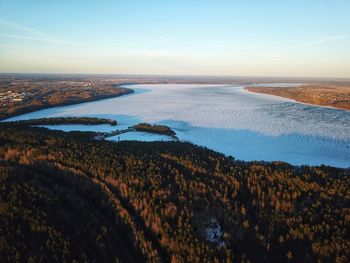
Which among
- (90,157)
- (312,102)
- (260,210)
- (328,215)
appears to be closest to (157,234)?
(260,210)

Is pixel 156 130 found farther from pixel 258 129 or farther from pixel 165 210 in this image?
pixel 165 210

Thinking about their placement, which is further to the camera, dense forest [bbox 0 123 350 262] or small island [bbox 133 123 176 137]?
small island [bbox 133 123 176 137]

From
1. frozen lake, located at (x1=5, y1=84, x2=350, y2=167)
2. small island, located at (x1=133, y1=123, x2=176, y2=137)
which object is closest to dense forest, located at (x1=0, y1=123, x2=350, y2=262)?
frozen lake, located at (x1=5, y1=84, x2=350, y2=167)

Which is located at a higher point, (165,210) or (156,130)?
(156,130)

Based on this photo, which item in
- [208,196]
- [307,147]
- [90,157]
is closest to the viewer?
[208,196]

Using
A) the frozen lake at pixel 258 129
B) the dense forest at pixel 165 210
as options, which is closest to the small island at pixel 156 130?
the frozen lake at pixel 258 129

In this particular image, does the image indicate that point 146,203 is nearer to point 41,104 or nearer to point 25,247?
point 25,247

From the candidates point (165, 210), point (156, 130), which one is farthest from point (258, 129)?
point (165, 210)

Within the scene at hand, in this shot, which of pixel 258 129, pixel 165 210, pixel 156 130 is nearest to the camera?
pixel 165 210

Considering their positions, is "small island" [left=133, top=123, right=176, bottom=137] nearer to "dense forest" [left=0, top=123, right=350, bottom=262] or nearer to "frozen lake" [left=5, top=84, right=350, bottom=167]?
"frozen lake" [left=5, top=84, right=350, bottom=167]
